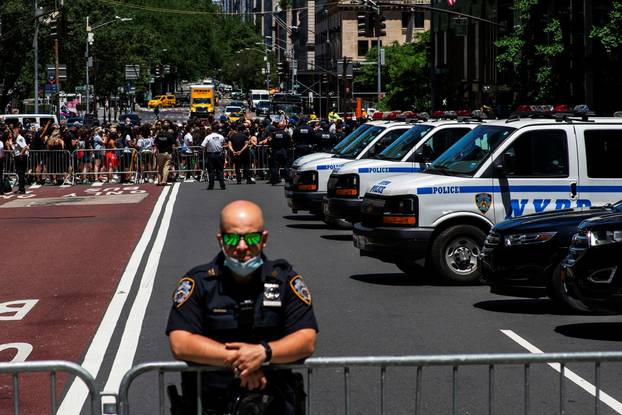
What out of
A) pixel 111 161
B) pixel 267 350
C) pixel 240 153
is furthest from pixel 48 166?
pixel 267 350

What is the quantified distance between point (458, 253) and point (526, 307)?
1.79 meters

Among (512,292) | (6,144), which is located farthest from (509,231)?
(6,144)

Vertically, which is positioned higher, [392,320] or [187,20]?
[187,20]

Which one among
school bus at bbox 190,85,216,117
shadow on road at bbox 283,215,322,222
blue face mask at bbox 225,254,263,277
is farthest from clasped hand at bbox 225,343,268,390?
school bus at bbox 190,85,216,117

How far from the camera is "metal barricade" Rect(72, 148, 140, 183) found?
40562mm

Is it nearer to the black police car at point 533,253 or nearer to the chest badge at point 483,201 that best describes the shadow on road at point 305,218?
the chest badge at point 483,201

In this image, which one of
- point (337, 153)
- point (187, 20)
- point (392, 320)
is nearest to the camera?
point (392, 320)

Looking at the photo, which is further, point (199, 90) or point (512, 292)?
point (199, 90)

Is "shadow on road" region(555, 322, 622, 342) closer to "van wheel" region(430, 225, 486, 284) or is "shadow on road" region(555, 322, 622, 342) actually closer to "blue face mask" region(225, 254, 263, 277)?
"van wheel" region(430, 225, 486, 284)

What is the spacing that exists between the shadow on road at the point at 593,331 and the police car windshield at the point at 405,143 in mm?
7763

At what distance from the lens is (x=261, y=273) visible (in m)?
5.36

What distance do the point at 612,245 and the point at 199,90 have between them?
118204 mm

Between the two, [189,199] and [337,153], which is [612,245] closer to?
[337,153]

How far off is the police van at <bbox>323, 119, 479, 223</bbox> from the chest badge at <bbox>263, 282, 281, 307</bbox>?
46.2 feet
